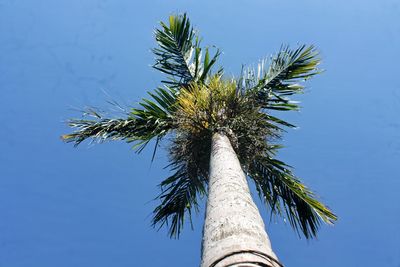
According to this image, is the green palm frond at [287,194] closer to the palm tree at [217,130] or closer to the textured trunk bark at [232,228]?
the palm tree at [217,130]

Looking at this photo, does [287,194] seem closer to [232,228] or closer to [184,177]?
[184,177]

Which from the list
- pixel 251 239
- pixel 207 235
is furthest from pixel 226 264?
pixel 207 235

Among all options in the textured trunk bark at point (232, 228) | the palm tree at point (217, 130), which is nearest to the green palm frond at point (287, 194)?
the palm tree at point (217, 130)

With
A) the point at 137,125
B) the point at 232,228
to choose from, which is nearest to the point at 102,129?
the point at 137,125

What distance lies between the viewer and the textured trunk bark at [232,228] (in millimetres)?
2777

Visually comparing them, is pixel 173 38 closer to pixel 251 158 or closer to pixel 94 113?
pixel 94 113

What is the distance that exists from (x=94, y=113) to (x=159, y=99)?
117 cm

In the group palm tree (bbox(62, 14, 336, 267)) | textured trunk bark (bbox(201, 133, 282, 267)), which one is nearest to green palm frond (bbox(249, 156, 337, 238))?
palm tree (bbox(62, 14, 336, 267))

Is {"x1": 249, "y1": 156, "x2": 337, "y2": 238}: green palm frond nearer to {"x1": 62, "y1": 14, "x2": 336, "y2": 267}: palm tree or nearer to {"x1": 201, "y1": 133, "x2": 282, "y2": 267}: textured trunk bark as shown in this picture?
{"x1": 62, "y1": 14, "x2": 336, "y2": 267}: palm tree

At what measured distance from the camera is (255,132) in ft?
24.6

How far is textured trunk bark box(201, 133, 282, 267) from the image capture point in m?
2.78

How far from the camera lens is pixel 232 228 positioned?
10.8 feet

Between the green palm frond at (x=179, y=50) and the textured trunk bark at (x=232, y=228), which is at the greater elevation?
the green palm frond at (x=179, y=50)

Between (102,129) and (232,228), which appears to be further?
(102,129)
